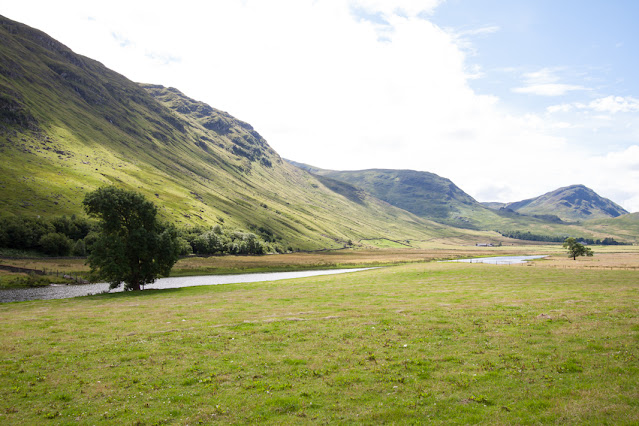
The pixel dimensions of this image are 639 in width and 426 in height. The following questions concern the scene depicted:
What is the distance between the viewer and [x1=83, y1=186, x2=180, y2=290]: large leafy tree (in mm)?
63031

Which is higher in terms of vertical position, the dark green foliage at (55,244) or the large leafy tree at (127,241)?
the large leafy tree at (127,241)

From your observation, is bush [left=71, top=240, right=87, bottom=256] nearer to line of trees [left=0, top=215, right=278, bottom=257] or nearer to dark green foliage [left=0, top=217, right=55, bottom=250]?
line of trees [left=0, top=215, right=278, bottom=257]

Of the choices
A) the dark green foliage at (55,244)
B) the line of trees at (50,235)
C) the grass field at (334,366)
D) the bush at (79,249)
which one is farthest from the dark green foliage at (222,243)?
the grass field at (334,366)

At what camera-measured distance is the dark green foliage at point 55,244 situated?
117 m

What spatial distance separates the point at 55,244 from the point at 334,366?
450ft

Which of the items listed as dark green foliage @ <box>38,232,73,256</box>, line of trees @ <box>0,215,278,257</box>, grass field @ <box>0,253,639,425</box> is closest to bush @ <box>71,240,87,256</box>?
line of trees @ <box>0,215,278,257</box>

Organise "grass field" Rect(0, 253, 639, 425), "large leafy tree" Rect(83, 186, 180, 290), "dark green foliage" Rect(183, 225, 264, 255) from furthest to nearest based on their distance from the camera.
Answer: "dark green foliage" Rect(183, 225, 264, 255) < "large leafy tree" Rect(83, 186, 180, 290) < "grass field" Rect(0, 253, 639, 425)

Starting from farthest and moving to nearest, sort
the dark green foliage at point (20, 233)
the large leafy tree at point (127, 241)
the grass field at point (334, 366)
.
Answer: the dark green foliage at point (20, 233) < the large leafy tree at point (127, 241) < the grass field at point (334, 366)

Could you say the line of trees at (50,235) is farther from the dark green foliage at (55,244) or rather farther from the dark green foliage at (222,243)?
the dark green foliage at (222,243)

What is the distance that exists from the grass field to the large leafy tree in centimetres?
2840

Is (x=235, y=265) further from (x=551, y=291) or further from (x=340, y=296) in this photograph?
(x=551, y=291)

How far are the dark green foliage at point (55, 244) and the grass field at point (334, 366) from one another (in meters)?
103

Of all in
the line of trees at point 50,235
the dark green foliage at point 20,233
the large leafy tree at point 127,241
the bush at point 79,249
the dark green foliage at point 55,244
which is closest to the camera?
the large leafy tree at point 127,241

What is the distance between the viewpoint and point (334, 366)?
19750 mm
